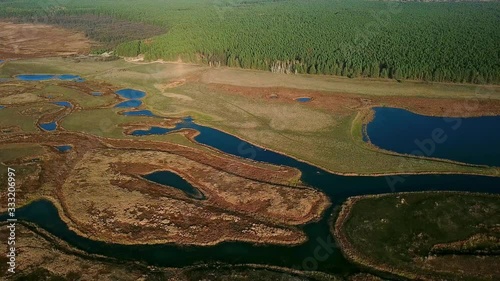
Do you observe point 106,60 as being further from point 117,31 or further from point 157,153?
point 157,153

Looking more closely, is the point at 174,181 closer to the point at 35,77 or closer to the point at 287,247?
the point at 287,247

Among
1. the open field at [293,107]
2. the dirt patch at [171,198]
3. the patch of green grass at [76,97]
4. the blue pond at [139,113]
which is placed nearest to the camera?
the dirt patch at [171,198]

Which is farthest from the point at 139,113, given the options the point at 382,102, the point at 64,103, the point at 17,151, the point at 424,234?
the point at 424,234

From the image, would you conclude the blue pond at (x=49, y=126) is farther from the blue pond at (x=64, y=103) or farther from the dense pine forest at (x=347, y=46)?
the dense pine forest at (x=347, y=46)

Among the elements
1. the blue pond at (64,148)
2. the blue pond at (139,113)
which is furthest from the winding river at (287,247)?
the blue pond at (139,113)

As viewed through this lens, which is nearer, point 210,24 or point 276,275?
point 276,275

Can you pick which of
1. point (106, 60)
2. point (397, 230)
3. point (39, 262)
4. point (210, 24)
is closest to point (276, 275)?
point (397, 230)
